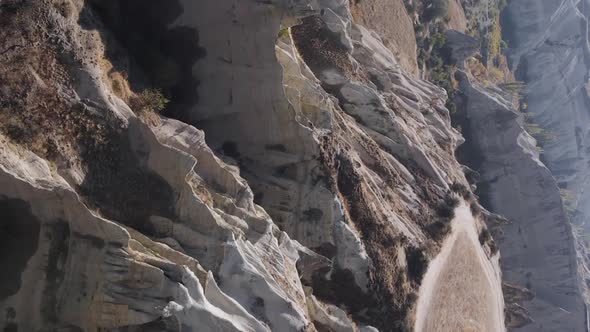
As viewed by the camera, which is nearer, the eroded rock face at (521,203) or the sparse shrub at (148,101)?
the sparse shrub at (148,101)

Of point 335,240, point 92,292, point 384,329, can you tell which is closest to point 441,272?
point 384,329

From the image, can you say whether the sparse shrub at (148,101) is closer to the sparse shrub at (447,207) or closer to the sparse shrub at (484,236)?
the sparse shrub at (447,207)

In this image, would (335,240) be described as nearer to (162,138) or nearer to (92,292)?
(162,138)

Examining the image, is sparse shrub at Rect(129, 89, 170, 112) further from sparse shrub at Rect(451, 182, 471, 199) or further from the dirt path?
sparse shrub at Rect(451, 182, 471, 199)

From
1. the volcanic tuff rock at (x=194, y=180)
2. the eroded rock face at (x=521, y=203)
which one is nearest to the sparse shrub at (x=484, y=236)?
the volcanic tuff rock at (x=194, y=180)

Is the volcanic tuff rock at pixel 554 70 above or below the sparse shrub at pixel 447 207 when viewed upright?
above

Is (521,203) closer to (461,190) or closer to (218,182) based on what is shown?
(461,190)

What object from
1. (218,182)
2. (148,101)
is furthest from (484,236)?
(148,101)
